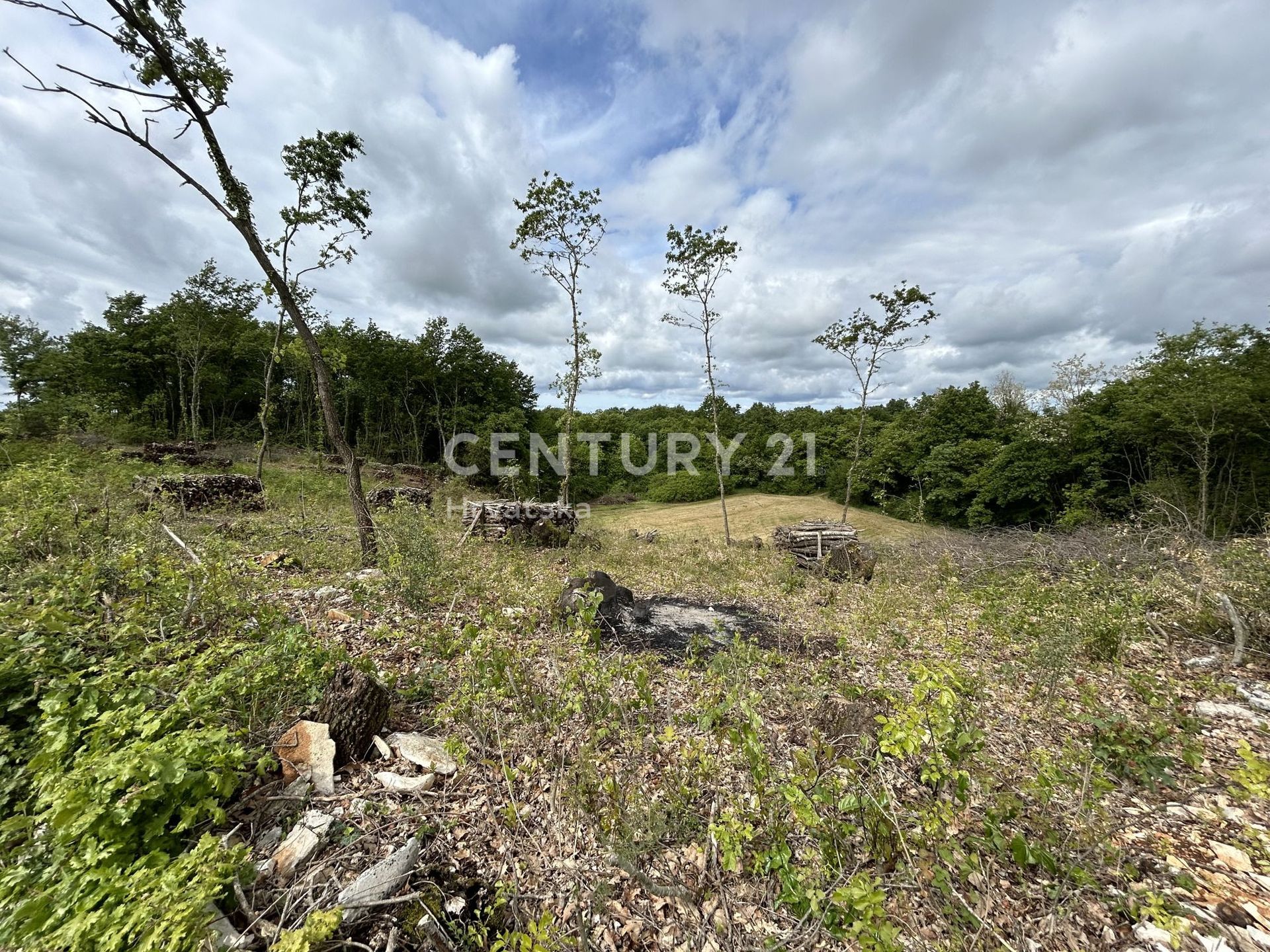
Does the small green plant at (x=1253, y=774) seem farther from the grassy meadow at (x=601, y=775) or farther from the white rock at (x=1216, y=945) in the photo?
the white rock at (x=1216, y=945)

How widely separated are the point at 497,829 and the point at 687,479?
3426 centimetres

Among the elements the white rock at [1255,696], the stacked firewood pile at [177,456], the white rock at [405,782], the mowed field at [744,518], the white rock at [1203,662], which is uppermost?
the stacked firewood pile at [177,456]

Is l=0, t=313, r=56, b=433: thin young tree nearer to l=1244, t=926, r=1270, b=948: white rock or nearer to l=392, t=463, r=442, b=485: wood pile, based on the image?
l=392, t=463, r=442, b=485: wood pile

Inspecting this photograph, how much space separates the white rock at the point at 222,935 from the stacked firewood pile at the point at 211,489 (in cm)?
1169

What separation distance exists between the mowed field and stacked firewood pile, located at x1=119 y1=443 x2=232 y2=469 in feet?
49.8

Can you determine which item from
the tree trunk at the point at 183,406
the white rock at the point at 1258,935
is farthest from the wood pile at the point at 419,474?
the white rock at the point at 1258,935

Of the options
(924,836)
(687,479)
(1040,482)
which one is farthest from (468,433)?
(1040,482)

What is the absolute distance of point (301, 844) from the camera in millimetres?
2314

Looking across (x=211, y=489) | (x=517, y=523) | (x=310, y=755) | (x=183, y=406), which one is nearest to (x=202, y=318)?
(x=183, y=406)

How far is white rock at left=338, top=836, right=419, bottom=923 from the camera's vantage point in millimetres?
2031

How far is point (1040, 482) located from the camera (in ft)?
71.5

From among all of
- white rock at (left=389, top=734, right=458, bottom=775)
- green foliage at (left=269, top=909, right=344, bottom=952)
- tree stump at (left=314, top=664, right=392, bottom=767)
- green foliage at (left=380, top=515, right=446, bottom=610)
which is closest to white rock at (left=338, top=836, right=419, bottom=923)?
green foliage at (left=269, top=909, right=344, bottom=952)

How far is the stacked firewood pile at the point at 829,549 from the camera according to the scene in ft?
33.1

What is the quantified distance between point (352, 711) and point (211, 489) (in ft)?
42.4
